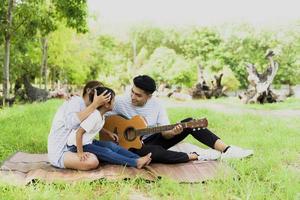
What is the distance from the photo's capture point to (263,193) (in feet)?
15.6

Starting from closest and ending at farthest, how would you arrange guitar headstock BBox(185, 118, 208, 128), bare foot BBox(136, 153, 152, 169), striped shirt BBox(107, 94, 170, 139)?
bare foot BBox(136, 153, 152, 169) < guitar headstock BBox(185, 118, 208, 128) < striped shirt BBox(107, 94, 170, 139)

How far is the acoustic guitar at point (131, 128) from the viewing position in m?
6.38

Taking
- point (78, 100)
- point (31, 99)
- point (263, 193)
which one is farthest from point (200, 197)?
point (31, 99)

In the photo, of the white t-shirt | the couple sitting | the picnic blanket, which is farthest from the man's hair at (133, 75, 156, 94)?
the picnic blanket

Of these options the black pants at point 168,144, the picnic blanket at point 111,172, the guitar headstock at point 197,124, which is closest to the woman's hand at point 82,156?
the picnic blanket at point 111,172

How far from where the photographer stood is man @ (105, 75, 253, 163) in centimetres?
647

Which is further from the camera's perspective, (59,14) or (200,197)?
(59,14)

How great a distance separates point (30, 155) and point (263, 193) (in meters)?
3.66

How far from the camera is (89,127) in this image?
576 centimetres

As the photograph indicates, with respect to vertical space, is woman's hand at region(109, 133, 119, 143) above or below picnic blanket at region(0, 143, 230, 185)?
above

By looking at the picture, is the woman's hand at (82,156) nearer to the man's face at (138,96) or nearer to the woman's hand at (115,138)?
the woman's hand at (115,138)

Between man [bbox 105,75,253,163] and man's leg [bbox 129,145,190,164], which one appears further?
man [bbox 105,75,253,163]

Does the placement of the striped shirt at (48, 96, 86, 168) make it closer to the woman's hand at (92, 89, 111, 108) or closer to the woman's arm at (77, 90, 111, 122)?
the woman's arm at (77, 90, 111, 122)

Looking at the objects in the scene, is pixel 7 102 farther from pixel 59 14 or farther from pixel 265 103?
pixel 265 103
